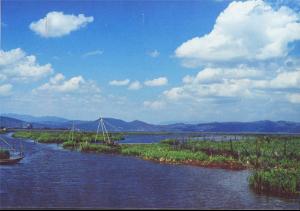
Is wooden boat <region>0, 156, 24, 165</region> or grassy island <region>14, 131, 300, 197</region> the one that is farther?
wooden boat <region>0, 156, 24, 165</region>

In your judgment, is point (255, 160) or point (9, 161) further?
point (9, 161)

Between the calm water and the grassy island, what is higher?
the grassy island

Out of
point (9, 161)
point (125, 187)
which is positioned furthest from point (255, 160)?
point (9, 161)

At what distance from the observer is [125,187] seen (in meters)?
42.6

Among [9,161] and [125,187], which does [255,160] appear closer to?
[125,187]

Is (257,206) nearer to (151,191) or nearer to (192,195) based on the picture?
(192,195)

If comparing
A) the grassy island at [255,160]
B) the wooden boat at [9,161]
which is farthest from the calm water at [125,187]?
the grassy island at [255,160]

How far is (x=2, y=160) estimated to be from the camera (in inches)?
2330

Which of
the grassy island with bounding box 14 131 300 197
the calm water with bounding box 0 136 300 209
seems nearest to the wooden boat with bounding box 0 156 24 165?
the calm water with bounding box 0 136 300 209

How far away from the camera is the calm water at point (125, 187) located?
35219 millimetres

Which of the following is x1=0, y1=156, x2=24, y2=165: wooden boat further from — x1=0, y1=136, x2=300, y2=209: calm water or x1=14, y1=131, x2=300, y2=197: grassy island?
x1=14, y1=131, x2=300, y2=197: grassy island

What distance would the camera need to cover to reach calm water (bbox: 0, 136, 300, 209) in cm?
3522

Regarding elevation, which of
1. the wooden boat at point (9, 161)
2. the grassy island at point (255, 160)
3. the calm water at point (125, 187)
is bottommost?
the calm water at point (125, 187)

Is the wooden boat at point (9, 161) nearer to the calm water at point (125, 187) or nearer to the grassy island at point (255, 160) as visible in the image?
the calm water at point (125, 187)
